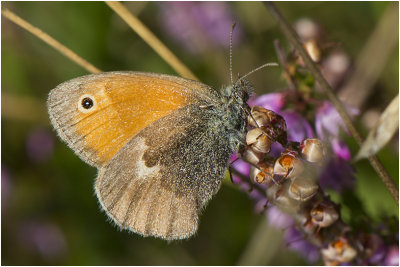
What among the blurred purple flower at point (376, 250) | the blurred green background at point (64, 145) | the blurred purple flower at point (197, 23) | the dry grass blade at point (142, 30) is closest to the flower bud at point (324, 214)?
the blurred purple flower at point (376, 250)

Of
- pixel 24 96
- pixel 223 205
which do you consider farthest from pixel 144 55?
pixel 223 205

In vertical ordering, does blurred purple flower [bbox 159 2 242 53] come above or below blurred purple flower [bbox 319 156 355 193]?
above

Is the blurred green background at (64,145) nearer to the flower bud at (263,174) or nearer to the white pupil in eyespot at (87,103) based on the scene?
the white pupil in eyespot at (87,103)

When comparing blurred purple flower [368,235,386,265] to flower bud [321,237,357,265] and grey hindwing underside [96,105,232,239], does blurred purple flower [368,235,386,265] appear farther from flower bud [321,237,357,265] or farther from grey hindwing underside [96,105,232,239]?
grey hindwing underside [96,105,232,239]

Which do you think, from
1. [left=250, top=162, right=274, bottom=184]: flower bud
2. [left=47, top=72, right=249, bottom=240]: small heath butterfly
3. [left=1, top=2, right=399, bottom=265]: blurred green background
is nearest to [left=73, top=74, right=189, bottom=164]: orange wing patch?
[left=47, top=72, right=249, bottom=240]: small heath butterfly

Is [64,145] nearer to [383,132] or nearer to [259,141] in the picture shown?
[259,141]

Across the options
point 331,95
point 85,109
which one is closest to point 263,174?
point 331,95
